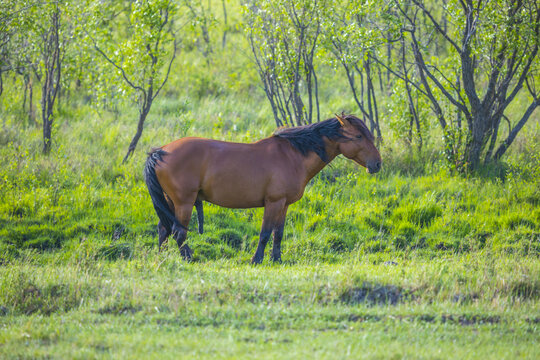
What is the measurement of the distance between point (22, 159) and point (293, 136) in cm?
606

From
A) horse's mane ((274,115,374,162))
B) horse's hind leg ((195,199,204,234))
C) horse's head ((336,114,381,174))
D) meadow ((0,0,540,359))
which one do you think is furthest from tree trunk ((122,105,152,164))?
horse's head ((336,114,381,174))

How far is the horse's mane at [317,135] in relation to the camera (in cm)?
838

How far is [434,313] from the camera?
19.6 ft

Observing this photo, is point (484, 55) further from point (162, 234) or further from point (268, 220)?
point (162, 234)

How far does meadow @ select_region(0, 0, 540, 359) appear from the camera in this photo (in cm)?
533

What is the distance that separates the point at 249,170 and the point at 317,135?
3.66 ft

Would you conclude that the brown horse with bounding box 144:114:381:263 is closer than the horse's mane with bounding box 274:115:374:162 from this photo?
Yes

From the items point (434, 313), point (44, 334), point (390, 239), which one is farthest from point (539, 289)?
point (44, 334)

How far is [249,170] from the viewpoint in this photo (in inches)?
322

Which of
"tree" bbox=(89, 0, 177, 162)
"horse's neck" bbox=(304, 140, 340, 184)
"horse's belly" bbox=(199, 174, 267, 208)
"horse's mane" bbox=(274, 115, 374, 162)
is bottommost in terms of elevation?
"horse's belly" bbox=(199, 174, 267, 208)

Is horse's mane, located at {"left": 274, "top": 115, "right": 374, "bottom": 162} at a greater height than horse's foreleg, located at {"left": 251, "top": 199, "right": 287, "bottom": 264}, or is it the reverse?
horse's mane, located at {"left": 274, "top": 115, "right": 374, "bottom": 162}

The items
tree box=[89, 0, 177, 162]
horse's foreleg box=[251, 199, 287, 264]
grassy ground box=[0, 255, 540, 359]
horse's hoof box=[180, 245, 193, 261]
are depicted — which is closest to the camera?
grassy ground box=[0, 255, 540, 359]

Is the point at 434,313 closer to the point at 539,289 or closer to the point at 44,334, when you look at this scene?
the point at 539,289

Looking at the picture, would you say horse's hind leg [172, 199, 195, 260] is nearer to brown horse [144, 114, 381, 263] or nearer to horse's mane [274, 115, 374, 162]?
brown horse [144, 114, 381, 263]
